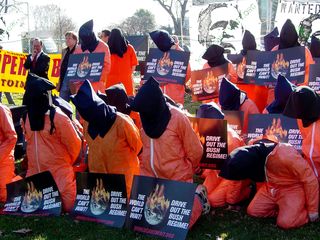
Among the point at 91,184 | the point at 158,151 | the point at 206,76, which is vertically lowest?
the point at 91,184

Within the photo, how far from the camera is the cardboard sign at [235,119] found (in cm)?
659

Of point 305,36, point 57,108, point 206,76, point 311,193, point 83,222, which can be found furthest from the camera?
point 305,36

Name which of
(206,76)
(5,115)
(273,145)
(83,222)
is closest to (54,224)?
(83,222)

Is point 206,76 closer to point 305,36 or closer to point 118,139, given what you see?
point 118,139

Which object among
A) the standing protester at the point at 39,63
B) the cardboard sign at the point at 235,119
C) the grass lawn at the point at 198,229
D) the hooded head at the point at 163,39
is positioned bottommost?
the grass lawn at the point at 198,229

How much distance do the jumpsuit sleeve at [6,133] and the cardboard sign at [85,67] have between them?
7.35ft

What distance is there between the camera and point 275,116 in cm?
616

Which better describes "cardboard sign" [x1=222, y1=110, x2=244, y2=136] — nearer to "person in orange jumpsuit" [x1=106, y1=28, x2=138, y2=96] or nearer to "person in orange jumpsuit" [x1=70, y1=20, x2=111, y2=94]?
"person in orange jumpsuit" [x1=70, y1=20, x2=111, y2=94]

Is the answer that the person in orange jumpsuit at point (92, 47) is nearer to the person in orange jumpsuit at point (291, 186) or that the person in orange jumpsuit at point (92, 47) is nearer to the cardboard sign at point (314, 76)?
the cardboard sign at point (314, 76)

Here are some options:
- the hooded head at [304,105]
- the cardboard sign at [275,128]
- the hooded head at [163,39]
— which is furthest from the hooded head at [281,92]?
the hooded head at [163,39]

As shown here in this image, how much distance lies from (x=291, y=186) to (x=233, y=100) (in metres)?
1.89

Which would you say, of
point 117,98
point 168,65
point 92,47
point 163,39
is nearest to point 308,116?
point 117,98

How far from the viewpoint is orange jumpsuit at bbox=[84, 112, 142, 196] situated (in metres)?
5.49

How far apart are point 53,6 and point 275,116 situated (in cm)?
5946
